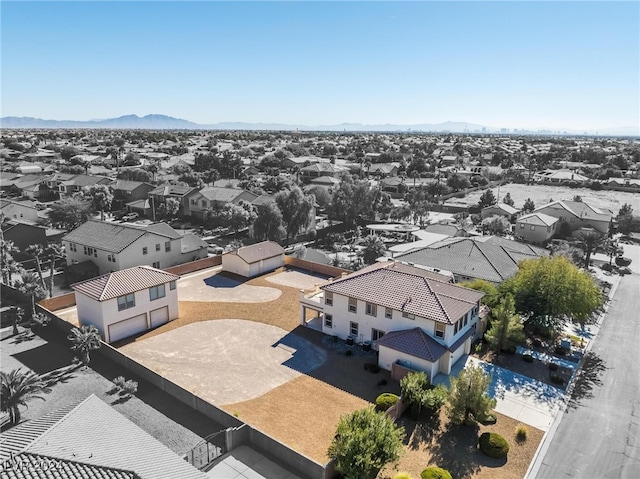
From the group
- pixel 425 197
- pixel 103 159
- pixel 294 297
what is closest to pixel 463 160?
pixel 425 197

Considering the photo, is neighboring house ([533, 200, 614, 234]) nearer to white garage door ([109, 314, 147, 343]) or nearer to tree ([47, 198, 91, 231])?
white garage door ([109, 314, 147, 343])

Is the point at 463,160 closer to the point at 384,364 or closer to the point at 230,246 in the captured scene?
the point at 230,246

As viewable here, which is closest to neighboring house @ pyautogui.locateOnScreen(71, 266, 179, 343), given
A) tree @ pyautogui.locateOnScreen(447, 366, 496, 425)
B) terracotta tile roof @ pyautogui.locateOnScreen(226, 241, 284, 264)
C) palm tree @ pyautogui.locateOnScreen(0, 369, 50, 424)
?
palm tree @ pyautogui.locateOnScreen(0, 369, 50, 424)

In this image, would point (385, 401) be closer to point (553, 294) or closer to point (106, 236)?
point (553, 294)

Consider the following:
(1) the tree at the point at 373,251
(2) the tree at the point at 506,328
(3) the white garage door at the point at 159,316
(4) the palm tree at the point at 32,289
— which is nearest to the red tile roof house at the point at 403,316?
(2) the tree at the point at 506,328

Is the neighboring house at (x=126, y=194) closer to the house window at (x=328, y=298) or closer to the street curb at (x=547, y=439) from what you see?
the house window at (x=328, y=298)

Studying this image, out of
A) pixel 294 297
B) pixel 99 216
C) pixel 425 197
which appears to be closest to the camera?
pixel 294 297
